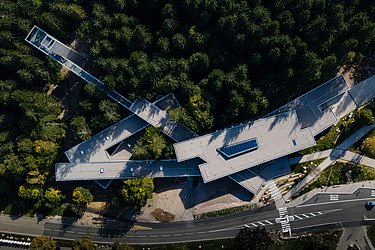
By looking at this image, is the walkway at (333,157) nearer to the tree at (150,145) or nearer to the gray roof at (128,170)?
the gray roof at (128,170)

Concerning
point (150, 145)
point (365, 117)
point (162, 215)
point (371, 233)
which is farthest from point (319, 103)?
point (162, 215)

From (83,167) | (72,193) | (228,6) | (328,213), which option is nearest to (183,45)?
(228,6)

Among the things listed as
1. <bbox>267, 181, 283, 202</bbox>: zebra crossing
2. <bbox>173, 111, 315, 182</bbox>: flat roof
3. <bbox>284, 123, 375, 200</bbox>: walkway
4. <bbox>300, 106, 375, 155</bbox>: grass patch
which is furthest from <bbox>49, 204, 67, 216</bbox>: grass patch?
<bbox>300, 106, 375, 155</bbox>: grass patch

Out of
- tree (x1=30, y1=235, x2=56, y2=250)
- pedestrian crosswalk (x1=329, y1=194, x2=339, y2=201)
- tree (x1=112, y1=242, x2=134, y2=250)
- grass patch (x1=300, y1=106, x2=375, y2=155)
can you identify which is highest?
grass patch (x1=300, y1=106, x2=375, y2=155)

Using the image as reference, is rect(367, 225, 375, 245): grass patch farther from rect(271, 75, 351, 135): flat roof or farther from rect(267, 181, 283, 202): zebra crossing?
rect(271, 75, 351, 135): flat roof

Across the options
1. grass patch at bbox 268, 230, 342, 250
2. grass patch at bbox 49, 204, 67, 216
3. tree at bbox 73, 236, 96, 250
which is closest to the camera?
grass patch at bbox 268, 230, 342, 250

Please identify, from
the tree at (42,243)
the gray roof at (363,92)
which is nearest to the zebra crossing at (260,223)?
the gray roof at (363,92)
